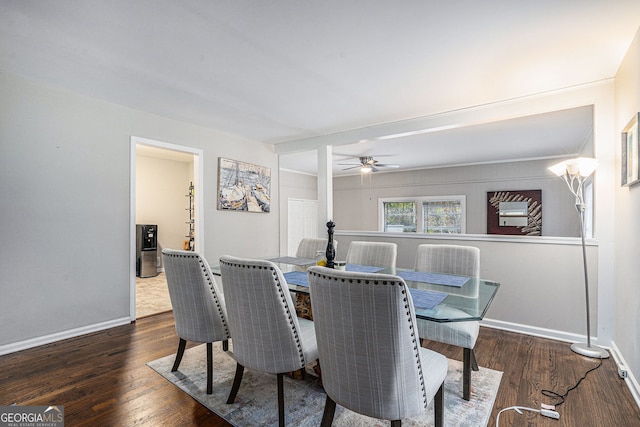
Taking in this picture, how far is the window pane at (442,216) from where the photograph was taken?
6941 mm

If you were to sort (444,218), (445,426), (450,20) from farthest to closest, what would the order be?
(444,218) → (450,20) → (445,426)

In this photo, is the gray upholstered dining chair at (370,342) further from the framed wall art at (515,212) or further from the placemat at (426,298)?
the framed wall art at (515,212)

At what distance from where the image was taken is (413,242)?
4.25m

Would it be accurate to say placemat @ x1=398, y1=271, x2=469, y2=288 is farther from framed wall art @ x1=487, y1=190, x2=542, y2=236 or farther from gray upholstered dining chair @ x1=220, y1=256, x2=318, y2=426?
framed wall art @ x1=487, y1=190, x2=542, y2=236

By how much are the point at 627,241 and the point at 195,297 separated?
3133mm

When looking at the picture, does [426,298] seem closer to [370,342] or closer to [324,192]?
[370,342]

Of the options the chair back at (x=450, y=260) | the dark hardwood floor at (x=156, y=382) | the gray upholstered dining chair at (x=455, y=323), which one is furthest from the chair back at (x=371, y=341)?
the chair back at (x=450, y=260)

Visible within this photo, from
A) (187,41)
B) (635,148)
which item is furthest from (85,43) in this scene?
(635,148)

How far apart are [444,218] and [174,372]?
6225 millimetres

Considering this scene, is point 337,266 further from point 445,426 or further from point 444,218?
point 444,218

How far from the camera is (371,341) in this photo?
1231 mm

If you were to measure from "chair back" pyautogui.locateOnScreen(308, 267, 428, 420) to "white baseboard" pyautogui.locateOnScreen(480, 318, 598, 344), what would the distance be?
249cm

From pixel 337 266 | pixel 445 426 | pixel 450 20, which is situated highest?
pixel 450 20

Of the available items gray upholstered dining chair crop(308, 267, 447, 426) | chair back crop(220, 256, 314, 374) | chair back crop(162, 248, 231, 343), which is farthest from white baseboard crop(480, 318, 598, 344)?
chair back crop(162, 248, 231, 343)
